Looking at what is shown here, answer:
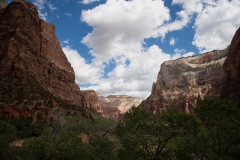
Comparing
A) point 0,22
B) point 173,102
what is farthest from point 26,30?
point 173,102

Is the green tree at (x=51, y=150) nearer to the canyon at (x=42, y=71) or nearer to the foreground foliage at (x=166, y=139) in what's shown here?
the foreground foliage at (x=166, y=139)

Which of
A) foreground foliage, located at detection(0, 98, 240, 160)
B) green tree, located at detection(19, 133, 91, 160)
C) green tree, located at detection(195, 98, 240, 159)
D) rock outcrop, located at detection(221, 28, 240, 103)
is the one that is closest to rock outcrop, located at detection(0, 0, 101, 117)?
green tree, located at detection(19, 133, 91, 160)

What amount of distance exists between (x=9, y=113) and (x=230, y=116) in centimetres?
4450

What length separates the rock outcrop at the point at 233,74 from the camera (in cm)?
5837

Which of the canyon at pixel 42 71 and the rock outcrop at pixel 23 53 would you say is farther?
the rock outcrop at pixel 23 53

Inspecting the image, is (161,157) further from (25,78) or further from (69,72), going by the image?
(69,72)

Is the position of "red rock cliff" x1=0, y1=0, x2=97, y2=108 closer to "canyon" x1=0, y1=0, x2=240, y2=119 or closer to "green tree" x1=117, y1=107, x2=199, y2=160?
"canyon" x1=0, y1=0, x2=240, y2=119

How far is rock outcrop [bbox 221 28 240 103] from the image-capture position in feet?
191

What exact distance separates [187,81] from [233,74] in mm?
68838

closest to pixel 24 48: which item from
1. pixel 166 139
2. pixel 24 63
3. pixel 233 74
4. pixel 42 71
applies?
pixel 24 63

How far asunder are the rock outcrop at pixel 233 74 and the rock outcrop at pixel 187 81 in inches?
1439

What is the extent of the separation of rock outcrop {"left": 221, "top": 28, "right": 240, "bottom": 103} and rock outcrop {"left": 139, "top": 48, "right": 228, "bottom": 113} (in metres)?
36.5

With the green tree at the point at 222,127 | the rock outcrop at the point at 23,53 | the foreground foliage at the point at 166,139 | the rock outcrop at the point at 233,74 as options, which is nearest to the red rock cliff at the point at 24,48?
the rock outcrop at the point at 23,53

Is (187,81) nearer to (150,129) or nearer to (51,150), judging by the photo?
(150,129)
